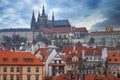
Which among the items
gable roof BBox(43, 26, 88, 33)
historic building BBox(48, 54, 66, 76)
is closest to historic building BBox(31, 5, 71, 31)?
gable roof BBox(43, 26, 88, 33)

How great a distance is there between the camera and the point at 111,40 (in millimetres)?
104375

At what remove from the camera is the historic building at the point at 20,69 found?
106ft

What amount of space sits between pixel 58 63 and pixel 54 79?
791 cm

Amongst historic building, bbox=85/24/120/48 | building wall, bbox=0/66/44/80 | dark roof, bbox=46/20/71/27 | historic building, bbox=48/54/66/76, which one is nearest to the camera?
building wall, bbox=0/66/44/80

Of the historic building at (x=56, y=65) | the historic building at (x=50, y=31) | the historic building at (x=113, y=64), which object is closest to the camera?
the historic building at (x=56, y=65)

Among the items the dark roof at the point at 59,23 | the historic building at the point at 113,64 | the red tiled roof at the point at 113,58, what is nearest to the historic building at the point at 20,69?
the historic building at the point at 113,64

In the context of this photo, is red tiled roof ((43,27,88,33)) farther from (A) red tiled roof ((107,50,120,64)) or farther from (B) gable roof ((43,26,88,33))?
(A) red tiled roof ((107,50,120,64))

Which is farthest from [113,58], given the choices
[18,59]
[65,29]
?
[65,29]

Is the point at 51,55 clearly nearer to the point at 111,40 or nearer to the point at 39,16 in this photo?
the point at 111,40

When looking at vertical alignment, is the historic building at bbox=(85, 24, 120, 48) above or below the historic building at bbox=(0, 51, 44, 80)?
above

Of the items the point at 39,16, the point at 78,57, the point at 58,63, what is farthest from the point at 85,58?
the point at 39,16

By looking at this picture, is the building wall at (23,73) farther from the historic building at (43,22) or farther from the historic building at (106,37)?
the historic building at (43,22)

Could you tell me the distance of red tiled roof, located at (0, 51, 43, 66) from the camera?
32.6 m

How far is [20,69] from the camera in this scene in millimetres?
32344
